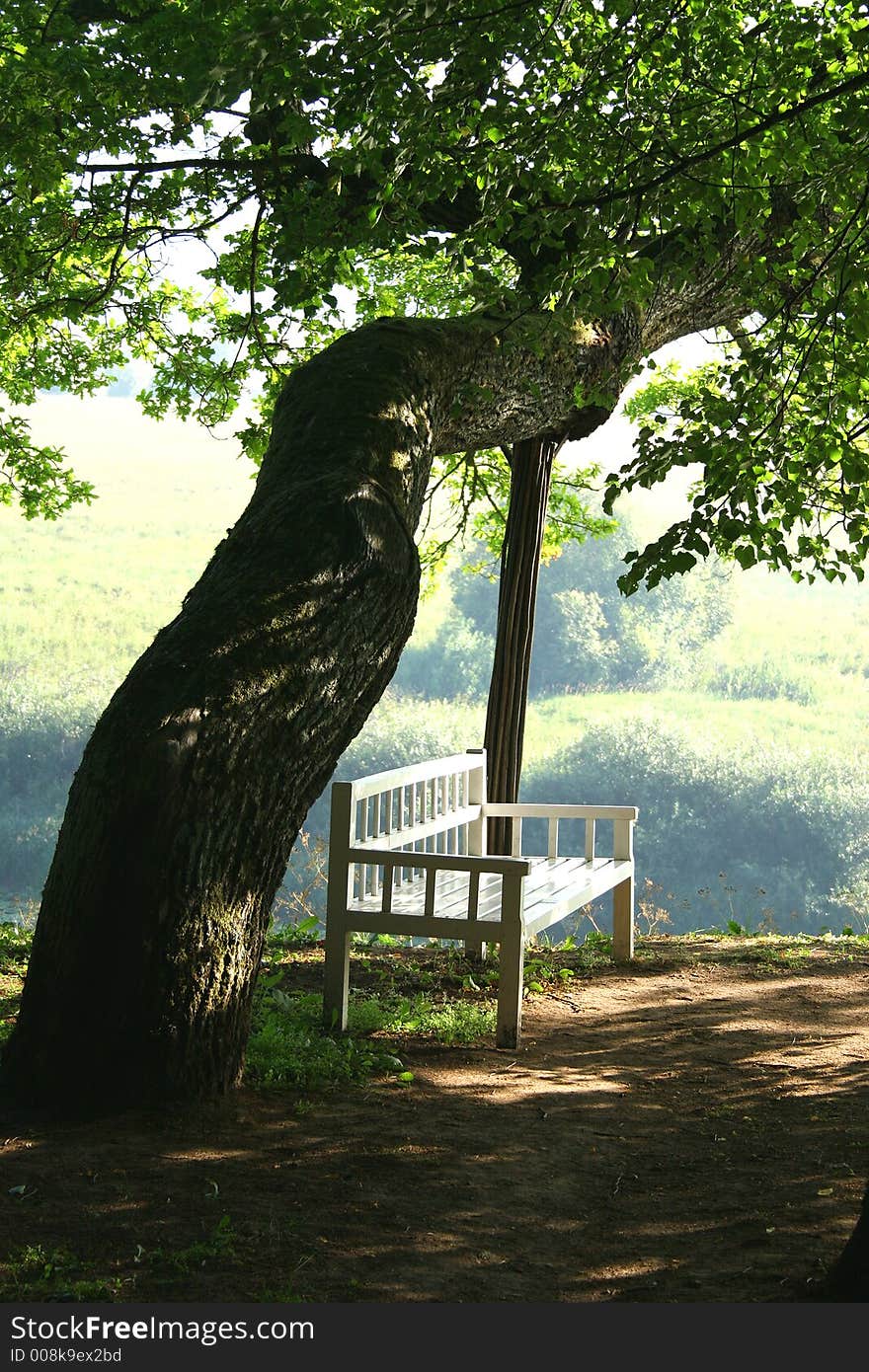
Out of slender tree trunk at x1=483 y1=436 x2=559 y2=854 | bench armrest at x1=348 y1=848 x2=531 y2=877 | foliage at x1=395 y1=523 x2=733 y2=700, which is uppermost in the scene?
foliage at x1=395 y1=523 x2=733 y2=700

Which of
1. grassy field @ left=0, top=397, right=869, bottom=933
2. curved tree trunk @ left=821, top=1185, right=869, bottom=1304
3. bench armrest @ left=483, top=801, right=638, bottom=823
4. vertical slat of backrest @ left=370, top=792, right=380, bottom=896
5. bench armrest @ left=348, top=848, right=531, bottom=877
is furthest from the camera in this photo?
grassy field @ left=0, top=397, right=869, bottom=933

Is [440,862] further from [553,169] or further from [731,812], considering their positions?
[731,812]

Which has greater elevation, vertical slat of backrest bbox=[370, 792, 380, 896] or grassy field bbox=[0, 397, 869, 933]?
grassy field bbox=[0, 397, 869, 933]

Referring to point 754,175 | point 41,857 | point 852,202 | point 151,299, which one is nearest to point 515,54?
point 754,175

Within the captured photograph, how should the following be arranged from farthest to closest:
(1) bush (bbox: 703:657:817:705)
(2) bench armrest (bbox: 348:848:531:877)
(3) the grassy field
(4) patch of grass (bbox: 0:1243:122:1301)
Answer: (1) bush (bbox: 703:657:817:705) < (3) the grassy field < (2) bench armrest (bbox: 348:848:531:877) < (4) patch of grass (bbox: 0:1243:122:1301)

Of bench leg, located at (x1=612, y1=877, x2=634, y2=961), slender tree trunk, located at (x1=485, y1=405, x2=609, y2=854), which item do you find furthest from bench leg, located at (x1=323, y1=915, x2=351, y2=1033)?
slender tree trunk, located at (x1=485, y1=405, x2=609, y2=854)

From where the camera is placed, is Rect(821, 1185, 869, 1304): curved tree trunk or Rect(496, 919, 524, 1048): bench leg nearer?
Rect(821, 1185, 869, 1304): curved tree trunk

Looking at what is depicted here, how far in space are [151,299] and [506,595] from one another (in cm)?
455

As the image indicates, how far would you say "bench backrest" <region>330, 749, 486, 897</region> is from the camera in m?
5.55

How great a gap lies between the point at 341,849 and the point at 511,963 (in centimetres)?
88

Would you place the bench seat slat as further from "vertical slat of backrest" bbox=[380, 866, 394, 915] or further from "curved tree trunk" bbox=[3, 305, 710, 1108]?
"curved tree trunk" bbox=[3, 305, 710, 1108]

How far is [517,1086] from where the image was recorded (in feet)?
15.7

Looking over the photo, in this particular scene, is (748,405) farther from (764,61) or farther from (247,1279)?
(247,1279)

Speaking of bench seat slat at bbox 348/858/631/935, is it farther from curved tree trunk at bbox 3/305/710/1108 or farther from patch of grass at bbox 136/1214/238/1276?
patch of grass at bbox 136/1214/238/1276
